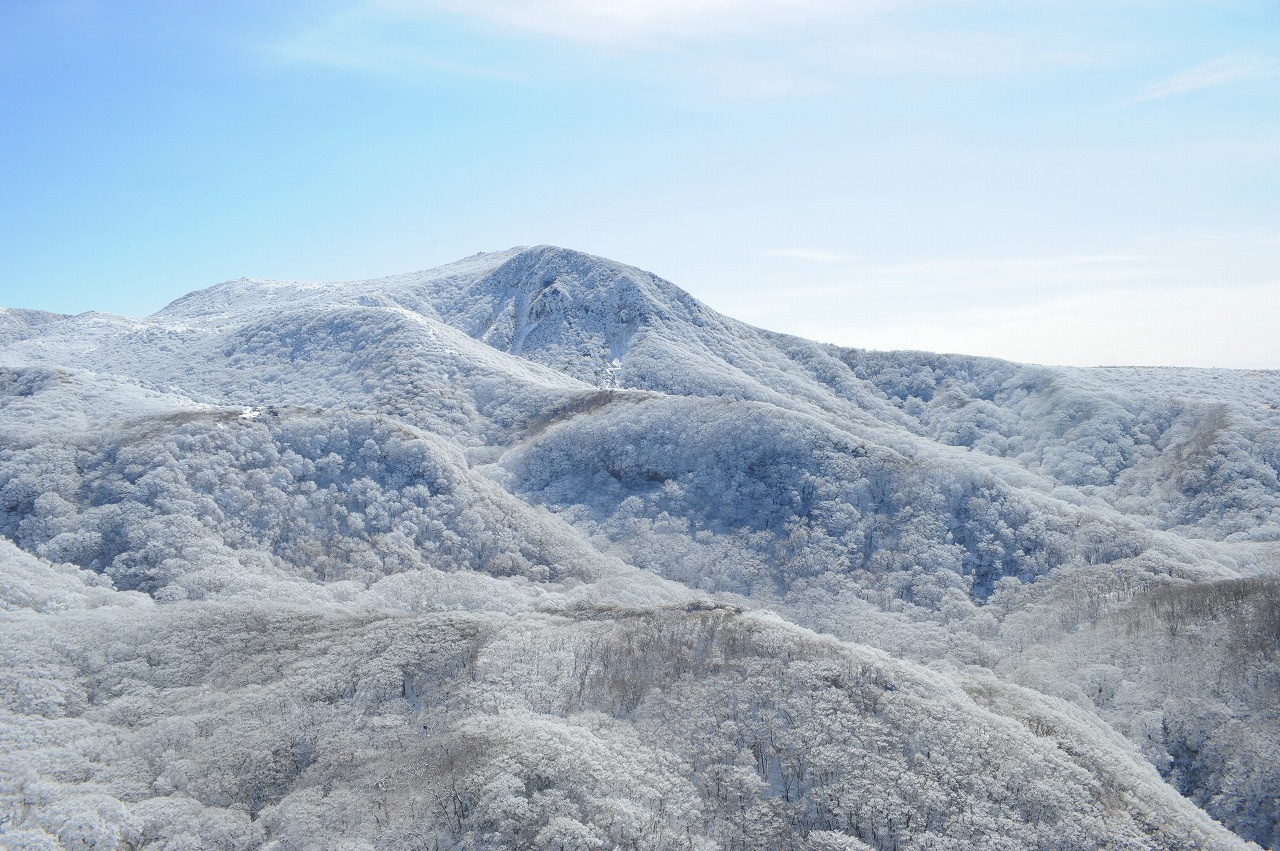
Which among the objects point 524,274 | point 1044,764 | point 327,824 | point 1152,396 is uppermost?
point 524,274

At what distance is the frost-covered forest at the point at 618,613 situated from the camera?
105 feet

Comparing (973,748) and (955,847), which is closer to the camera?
(955,847)

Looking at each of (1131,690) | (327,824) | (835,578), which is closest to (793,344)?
(835,578)

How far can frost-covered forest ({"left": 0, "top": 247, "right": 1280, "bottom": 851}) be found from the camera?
31969mm

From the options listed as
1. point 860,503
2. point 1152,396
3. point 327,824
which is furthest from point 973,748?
point 1152,396

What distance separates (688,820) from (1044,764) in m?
16.8

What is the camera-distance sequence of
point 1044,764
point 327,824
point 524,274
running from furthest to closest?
point 524,274, point 1044,764, point 327,824

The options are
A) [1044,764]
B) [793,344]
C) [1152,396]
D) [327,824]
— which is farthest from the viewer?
[793,344]

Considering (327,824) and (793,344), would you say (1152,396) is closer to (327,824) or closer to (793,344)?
(793,344)

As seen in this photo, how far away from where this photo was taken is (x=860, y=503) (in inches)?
2884

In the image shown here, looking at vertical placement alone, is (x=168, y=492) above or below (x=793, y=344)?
below

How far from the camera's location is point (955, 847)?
100ft

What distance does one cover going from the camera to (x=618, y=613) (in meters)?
49.0

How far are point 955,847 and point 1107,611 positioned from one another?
35848 millimetres
